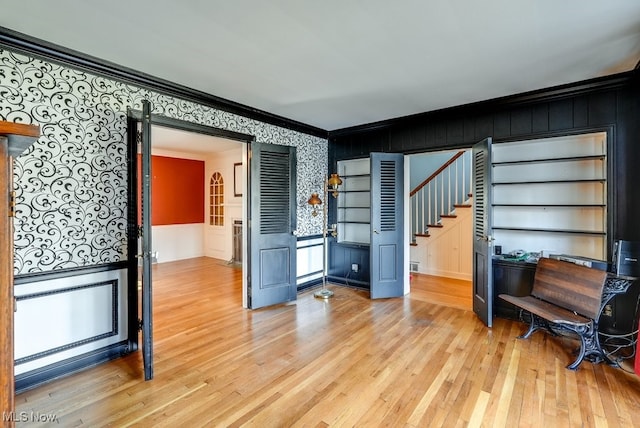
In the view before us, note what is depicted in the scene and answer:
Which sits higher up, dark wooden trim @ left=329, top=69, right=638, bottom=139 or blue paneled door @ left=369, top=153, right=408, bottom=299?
dark wooden trim @ left=329, top=69, right=638, bottom=139

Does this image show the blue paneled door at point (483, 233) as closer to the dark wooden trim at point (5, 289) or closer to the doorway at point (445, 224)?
the doorway at point (445, 224)

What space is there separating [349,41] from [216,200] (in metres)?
5.87

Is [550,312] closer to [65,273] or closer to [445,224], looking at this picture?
[445,224]

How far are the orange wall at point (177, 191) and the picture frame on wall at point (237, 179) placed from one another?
1177mm


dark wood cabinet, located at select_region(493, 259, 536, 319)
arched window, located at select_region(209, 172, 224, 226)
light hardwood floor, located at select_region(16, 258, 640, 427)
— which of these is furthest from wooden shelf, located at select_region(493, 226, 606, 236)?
arched window, located at select_region(209, 172, 224, 226)

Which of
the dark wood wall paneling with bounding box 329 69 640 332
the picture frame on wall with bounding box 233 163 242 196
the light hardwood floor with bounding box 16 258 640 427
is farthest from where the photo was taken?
the picture frame on wall with bounding box 233 163 242 196

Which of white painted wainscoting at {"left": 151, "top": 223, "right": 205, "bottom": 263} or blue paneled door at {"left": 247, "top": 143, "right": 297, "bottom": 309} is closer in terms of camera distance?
blue paneled door at {"left": 247, "top": 143, "right": 297, "bottom": 309}

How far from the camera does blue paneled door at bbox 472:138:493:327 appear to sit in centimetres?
320

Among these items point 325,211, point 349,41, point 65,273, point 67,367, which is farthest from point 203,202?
point 349,41

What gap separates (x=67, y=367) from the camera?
235 cm

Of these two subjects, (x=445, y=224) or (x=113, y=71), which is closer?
(x=113, y=71)

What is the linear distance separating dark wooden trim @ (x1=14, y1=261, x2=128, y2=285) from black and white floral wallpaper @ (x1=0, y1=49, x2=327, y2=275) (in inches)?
1.3

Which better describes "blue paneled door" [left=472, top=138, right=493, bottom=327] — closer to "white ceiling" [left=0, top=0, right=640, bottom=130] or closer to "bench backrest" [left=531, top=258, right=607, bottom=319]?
"bench backrest" [left=531, top=258, right=607, bottom=319]

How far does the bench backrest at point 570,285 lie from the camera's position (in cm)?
247
